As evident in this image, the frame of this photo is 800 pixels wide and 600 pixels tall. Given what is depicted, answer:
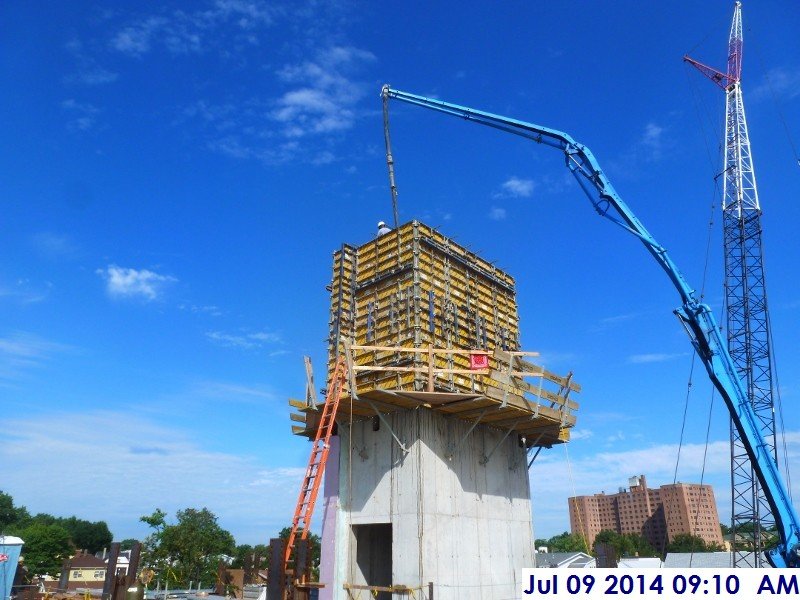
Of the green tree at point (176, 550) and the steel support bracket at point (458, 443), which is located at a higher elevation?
the steel support bracket at point (458, 443)

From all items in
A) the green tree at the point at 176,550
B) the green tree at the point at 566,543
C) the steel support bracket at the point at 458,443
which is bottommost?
the green tree at the point at 566,543

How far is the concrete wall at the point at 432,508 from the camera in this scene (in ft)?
66.5

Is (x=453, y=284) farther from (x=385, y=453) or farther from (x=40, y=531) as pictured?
Result: (x=40, y=531)

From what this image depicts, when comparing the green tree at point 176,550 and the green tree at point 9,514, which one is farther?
the green tree at point 9,514

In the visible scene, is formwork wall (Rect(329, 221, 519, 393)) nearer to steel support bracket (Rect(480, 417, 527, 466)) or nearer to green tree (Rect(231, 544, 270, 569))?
steel support bracket (Rect(480, 417, 527, 466))

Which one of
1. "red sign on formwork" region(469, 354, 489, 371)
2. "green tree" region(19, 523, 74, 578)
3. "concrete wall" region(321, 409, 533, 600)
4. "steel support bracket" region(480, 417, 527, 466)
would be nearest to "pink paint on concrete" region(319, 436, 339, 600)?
"concrete wall" region(321, 409, 533, 600)

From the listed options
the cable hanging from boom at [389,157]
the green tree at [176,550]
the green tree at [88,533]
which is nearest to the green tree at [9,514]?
the green tree at [88,533]

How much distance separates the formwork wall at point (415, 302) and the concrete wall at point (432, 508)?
2074 mm

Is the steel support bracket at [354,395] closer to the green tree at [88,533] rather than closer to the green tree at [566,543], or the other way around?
the green tree at [566,543]

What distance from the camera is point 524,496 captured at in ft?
83.3

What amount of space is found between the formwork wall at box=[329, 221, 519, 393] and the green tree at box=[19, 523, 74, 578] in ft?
302

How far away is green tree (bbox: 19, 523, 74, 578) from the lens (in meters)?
91.9

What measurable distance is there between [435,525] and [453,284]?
9.81 metres


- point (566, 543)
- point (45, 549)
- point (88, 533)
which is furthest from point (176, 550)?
point (566, 543)
